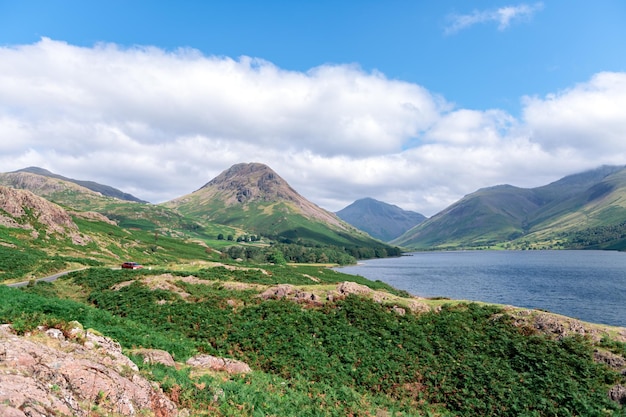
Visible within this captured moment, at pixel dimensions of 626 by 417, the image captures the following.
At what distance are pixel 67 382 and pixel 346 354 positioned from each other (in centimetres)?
2310

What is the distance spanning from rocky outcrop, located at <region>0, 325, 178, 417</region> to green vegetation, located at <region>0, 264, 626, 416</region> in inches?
80.1

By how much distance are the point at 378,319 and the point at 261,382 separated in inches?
743

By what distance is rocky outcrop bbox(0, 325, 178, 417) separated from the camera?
11.5 meters

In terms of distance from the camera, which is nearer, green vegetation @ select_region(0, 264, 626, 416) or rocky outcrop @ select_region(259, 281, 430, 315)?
green vegetation @ select_region(0, 264, 626, 416)

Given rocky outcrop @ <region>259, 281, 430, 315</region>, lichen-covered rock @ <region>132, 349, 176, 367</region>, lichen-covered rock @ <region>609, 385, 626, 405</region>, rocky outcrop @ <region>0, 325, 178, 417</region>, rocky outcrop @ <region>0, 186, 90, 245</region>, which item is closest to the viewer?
rocky outcrop @ <region>0, 325, 178, 417</region>

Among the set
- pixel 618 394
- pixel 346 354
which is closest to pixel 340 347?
pixel 346 354

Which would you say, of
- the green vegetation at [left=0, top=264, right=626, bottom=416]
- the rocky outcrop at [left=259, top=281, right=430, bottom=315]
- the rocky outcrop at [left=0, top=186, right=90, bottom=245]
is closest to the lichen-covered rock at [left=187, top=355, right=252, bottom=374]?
the green vegetation at [left=0, top=264, right=626, bottom=416]

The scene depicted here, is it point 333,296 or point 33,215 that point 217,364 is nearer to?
point 333,296

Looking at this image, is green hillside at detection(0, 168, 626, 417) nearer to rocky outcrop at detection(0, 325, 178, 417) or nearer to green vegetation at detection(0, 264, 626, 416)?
green vegetation at detection(0, 264, 626, 416)

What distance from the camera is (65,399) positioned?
1262 centimetres

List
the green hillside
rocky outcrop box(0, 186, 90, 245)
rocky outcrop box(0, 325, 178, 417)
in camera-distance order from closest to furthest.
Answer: rocky outcrop box(0, 325, 178, 417), the green hillside, rocky outcrop box(0, 186, 90, 245)

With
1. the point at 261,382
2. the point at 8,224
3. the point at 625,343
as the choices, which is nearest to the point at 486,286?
the point at 625,343

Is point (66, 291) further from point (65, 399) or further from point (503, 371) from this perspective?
point (503, 371)

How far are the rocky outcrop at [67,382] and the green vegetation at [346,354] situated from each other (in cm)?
203
